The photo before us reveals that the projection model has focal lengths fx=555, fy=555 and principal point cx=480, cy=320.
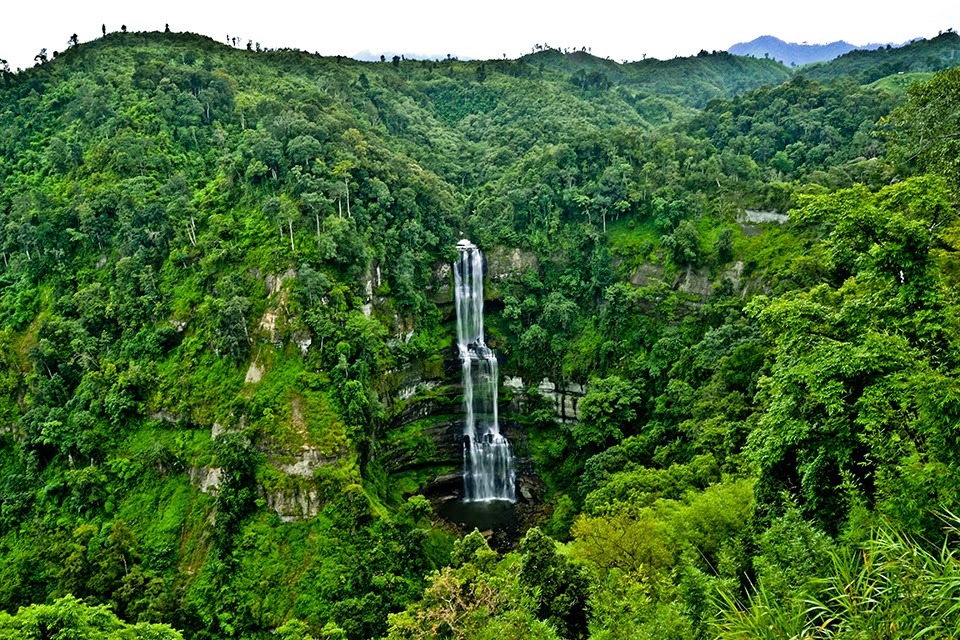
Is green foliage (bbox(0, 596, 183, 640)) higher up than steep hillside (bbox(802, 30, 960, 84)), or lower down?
lower down

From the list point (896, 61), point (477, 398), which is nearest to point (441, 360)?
point (477, 398)

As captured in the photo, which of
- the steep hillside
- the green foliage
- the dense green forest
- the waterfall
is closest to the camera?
the dense green forest

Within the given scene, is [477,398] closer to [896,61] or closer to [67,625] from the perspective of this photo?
[67,625]

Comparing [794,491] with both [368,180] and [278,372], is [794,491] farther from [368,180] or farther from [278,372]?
[368,180]

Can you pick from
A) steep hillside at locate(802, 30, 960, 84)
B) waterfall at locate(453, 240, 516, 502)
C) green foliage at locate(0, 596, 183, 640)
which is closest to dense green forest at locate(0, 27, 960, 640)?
green foliage at locate(0, 596, 183, 640)

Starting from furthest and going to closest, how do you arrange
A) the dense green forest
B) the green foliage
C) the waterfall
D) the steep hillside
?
the steep hillside < the waterfall < the green foliage < the dense green forest

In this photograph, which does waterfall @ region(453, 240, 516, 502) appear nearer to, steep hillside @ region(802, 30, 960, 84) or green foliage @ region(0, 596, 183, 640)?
green foliage @ region(0, 596, 183, 640)

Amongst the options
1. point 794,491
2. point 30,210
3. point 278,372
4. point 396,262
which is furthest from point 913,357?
point 30,210
